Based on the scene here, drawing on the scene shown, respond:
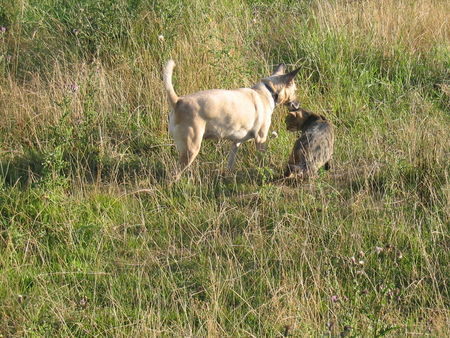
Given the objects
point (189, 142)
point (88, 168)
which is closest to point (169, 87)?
point (189, 142)

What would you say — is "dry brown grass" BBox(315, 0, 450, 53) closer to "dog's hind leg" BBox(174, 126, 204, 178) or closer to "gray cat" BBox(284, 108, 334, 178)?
"gray cat" BBox(284, 108, 334, 178)

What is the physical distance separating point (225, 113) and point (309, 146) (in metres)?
0.76

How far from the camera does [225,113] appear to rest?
621 cm

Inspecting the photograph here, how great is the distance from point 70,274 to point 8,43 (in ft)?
14.2

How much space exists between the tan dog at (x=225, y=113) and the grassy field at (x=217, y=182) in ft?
0.82

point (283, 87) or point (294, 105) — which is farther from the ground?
point (283, 87)

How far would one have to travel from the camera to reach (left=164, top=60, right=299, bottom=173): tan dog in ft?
19.7

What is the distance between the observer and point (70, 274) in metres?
4.78

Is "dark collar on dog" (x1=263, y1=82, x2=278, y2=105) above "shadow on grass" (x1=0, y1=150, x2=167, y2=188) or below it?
above

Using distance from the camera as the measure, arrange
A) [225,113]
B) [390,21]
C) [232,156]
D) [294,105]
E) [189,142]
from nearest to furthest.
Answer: [189,142]
[225,113]
[232,156]
[294,105]
[390,21]

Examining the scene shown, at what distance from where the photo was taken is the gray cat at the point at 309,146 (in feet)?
19.9

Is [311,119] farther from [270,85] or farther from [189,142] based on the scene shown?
[189,142]

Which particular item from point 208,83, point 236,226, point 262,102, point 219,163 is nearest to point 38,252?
point 236,226

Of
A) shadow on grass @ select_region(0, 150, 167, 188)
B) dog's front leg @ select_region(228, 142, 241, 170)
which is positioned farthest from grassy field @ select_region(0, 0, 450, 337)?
dog's front leg @ select_region(228, 142, 241, 170)
